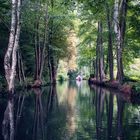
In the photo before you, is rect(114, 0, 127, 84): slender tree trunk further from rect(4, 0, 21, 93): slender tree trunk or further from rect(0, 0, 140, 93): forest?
rect(4, 0, 21, 93): slender tree trunk

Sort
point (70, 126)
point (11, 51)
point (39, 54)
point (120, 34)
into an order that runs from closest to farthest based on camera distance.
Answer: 1. point (70, 126)
2. point (11, 51)
3. point (120, 34)
4. point (39, 54)

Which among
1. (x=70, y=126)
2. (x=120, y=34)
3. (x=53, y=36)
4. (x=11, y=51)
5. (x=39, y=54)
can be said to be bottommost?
(x=70, y=126)

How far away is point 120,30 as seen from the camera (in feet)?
93.5

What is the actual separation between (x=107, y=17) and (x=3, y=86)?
16377 mm

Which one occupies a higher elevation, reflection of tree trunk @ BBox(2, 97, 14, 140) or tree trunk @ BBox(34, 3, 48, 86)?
tree trunk @ BBox(34, 3, 48, 86)

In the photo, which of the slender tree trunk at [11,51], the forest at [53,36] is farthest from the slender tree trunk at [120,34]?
the slender tree trunk at [11,51]

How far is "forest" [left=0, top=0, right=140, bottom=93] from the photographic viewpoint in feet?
75.8

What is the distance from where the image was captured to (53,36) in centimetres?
4531

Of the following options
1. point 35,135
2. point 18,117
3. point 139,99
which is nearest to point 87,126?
point 35,135

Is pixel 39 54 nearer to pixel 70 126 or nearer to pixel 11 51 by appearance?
pixel 11 51

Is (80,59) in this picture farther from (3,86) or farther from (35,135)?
(35,135)

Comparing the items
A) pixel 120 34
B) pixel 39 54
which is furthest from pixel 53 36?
pixel 120 34

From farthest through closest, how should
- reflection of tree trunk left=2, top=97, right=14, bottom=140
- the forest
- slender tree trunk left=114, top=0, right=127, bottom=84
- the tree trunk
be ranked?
the tree trunk → slender tree trunk left=114, top=0, right=127, bottom=84 → the forest → reflection of tree trunk left=2, top=97, right=14, bottom=140

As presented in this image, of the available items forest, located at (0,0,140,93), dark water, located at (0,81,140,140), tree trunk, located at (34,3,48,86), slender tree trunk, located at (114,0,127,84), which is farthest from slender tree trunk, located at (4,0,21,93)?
tree trunk, located at (34,3,48,86)
